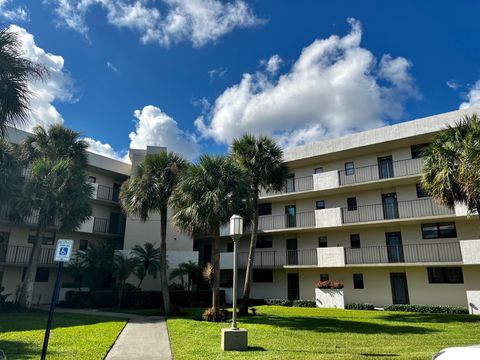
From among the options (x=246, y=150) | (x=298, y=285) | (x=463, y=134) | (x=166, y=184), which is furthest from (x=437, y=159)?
(x=298, y=285)

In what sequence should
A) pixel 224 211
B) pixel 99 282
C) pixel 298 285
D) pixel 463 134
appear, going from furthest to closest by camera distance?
pixel 298 285 < pixel 99 282 < pixel 224 211 < pixel 463 134

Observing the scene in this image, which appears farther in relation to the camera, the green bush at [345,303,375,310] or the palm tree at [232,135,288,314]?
the green bush at [345,303,375,310]

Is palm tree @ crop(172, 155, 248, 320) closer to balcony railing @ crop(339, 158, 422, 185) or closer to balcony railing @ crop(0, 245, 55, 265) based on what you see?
balcony railing @ crop(339, 158, 422, 185)

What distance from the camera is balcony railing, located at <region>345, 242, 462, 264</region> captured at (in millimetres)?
20766

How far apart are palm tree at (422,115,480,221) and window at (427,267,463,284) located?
792 cm

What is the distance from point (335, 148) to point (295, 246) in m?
8.38

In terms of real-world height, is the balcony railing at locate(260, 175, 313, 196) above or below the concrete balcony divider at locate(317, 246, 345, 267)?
above

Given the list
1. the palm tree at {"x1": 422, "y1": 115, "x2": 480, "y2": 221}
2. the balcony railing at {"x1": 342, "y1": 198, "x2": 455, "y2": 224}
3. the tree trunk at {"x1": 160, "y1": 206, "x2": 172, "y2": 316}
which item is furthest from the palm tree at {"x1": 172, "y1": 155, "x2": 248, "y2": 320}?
the balcony railing at {"x1": 342, "y1": 198, "x2": 455, "y2": 224}

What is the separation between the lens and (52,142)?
22406 mm

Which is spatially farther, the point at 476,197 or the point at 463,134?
the point at 463,134

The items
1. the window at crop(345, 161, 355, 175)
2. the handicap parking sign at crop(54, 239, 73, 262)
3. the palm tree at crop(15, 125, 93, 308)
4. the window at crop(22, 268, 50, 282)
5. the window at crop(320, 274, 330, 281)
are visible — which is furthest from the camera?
the window at crop(345, 161, 355, 175)

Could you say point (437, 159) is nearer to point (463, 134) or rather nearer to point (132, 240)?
point (463, 134)

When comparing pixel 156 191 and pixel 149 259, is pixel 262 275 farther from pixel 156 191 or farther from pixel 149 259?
pixel 156 191

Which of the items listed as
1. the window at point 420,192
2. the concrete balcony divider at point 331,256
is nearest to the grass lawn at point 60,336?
the concrete balcony divider at point 331,256
